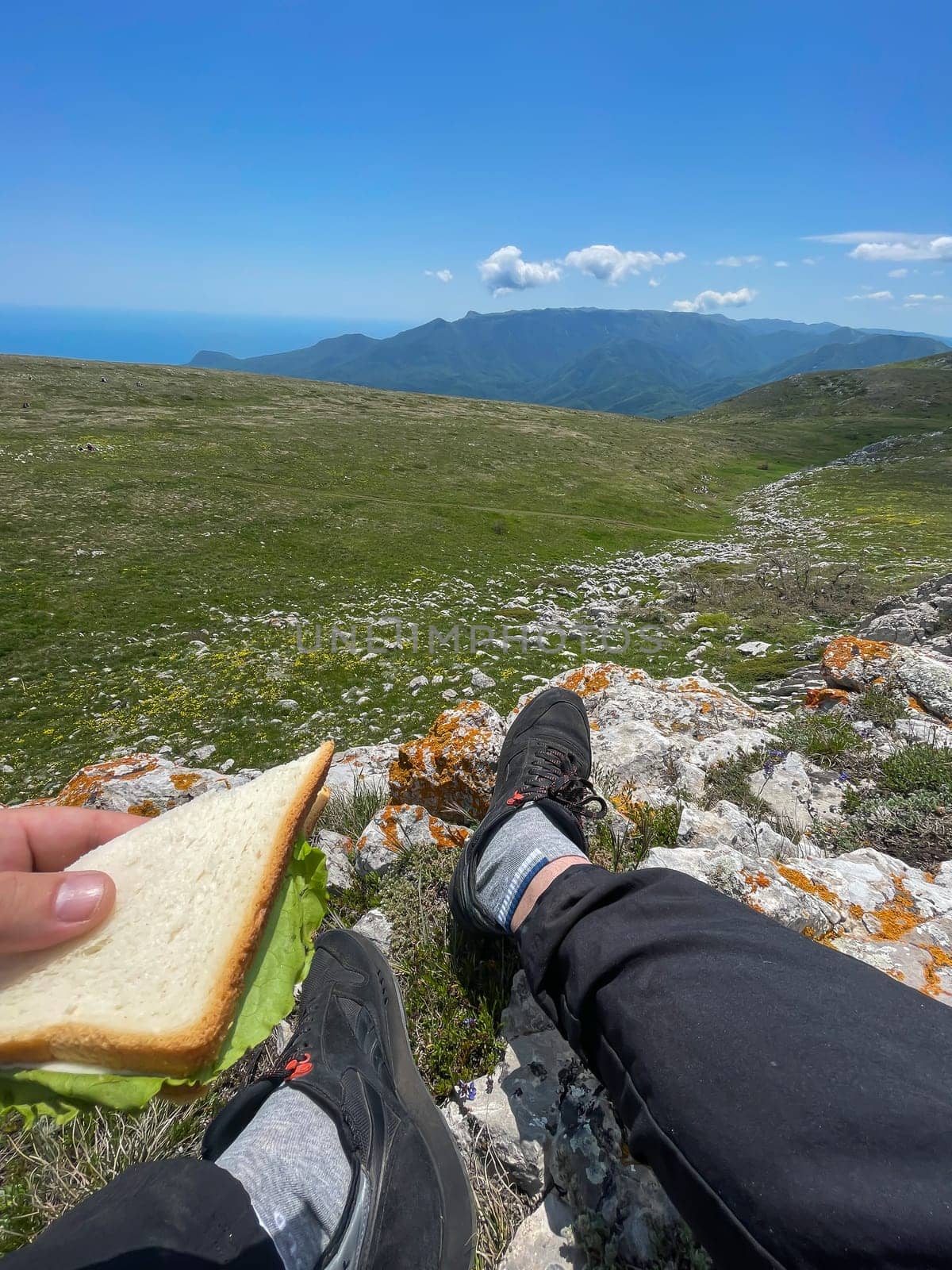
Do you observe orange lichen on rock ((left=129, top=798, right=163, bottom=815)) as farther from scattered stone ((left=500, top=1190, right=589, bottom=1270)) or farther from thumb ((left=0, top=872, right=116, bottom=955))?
scattered stone ((left=500, top=1190, right=589, bottom=1270))

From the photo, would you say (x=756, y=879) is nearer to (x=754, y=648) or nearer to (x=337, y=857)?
(x=337, y=857)

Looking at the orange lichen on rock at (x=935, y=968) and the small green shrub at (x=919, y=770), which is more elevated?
the orange lichen on rock at (x=935, y=968)

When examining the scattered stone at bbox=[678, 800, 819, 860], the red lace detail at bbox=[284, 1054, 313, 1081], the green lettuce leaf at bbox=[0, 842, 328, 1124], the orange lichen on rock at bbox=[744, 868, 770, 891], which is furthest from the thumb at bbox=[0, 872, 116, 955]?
the scattered stone at bbox=[678, 800, 819, 860]

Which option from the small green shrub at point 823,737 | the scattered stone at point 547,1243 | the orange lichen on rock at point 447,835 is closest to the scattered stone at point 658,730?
the small green shrub at point 823,737

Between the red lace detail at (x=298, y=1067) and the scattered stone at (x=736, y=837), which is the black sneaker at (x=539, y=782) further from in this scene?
the red lace detail at (x=298, y=1067)

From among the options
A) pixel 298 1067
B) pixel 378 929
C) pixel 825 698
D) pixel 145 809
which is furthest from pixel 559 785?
pixel 825 698

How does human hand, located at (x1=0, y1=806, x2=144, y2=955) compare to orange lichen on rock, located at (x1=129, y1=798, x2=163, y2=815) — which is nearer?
human hand, located at (x1=0, y1=806, x2=144, y2=955)

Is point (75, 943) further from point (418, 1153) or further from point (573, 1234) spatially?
point (573, 1234)
